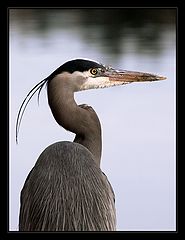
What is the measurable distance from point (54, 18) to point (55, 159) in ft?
5.51

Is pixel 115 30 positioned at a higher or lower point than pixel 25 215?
higher

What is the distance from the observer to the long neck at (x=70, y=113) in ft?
7.97

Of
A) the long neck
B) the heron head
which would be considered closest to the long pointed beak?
the heron head

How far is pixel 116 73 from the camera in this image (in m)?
2.60

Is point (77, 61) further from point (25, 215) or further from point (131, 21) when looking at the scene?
point (131, 21)

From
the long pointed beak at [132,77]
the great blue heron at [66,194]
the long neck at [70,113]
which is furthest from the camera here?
the long pointed beak at [132,77]

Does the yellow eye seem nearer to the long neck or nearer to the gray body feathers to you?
the long neck

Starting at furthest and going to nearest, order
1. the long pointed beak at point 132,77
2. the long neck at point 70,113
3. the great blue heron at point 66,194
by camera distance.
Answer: the long pointed beak at point 132,77 → the long neck at point 70,113 → the great blue heron at point 66,194

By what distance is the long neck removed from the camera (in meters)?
2.43

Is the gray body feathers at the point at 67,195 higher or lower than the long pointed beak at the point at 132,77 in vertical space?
lower

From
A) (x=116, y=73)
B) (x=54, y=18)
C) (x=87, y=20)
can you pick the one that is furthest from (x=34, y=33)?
(x=116, y=73)

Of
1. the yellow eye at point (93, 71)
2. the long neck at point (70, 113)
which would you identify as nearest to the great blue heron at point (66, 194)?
the long neck at point (70, 113)

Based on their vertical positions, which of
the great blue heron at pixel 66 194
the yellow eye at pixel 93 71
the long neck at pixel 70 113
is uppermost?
the yellow eye at pixel 93 71

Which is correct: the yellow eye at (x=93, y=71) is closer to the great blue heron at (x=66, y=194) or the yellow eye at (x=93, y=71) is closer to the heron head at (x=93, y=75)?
the heron head at (x=93, y=75)
